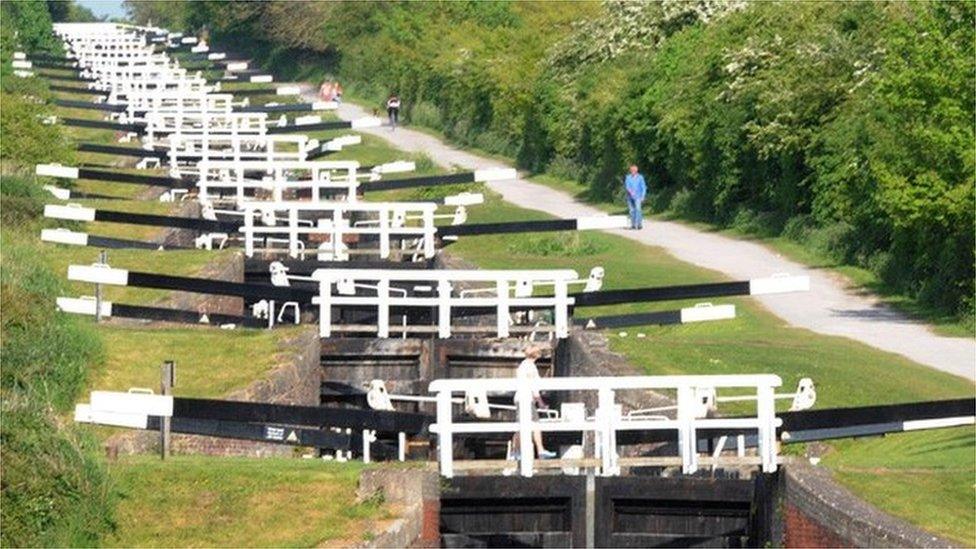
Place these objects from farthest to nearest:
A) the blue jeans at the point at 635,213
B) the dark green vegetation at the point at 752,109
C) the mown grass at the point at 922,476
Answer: the blue jeans at the point at 635,213, the dark green vegetation at the point at 752,109, the mown grass at the point at 922,476

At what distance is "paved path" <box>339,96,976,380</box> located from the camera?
31.0 meters

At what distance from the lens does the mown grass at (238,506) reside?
62.2 feet

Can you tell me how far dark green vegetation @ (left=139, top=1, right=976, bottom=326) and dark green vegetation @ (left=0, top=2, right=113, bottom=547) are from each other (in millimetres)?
10908

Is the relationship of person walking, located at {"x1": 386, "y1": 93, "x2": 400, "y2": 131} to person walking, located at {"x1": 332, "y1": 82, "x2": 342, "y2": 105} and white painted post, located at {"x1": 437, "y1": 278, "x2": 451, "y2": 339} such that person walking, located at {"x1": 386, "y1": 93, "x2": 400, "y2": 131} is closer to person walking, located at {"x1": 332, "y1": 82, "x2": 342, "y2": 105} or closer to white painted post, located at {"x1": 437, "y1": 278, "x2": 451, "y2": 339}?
person walking, located at {"x1": 332, "y1": 82, "x2": 342, "y2": 105}

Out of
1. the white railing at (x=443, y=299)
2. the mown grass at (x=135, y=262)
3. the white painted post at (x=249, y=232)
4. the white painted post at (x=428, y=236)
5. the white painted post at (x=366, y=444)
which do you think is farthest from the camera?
the white painted post at (x=428, y=236)

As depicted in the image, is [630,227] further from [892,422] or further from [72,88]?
[72,88]

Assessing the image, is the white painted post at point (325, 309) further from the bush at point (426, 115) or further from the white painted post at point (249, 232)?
the bush at point (426, 115)

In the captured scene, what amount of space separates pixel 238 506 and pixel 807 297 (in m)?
18.7

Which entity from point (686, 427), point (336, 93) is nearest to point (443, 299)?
point (686, 427)

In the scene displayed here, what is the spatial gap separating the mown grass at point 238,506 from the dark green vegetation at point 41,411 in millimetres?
351

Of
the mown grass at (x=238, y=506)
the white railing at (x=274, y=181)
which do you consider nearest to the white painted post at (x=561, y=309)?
the mown grass at (x=238, y=506)

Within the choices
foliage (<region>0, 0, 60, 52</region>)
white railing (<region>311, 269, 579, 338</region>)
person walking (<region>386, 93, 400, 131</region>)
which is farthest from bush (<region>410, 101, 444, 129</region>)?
white railing (<region>311, 269, 579, 338</region>)

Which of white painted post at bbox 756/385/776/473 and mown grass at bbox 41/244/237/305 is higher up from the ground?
white painted post at bbox 756/385/776/473

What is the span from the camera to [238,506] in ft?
64.2
